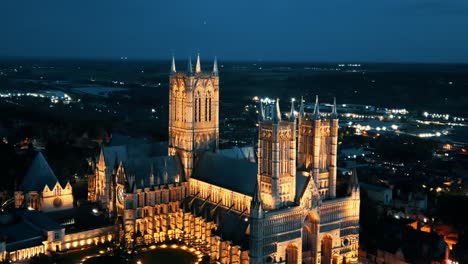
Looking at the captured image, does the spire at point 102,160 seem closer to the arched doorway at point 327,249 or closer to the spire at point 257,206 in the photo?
the spire at point 257,206

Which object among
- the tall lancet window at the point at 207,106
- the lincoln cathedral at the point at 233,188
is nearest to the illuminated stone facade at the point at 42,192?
the lincoln cathedral at the point at 233,188

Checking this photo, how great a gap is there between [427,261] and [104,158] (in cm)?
3881

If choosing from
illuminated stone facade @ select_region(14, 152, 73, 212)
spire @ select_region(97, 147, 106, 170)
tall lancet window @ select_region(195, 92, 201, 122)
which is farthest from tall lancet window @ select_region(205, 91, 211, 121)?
illuminated stone facade @ select_region(14, 152, 73, 212)

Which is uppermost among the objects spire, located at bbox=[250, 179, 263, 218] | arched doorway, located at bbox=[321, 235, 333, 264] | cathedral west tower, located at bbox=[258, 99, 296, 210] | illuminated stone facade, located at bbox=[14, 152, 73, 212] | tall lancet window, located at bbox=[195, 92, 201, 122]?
tall lancet window, located at bbox=[195, 92, 201, 122]

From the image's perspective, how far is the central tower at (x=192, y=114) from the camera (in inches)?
2564

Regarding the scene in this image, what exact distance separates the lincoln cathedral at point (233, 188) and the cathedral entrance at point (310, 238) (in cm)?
10

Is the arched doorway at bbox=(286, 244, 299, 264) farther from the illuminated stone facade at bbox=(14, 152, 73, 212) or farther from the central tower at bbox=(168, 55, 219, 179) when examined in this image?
the illuminated stone facade at bbox=(14, 152, 73, 212)

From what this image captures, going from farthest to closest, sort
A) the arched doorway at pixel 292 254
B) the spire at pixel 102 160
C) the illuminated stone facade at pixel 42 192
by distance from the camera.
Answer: the illuminated stone facade at pixel 42 192, the spire at pixel 102 160, the arched doorway at pixel 292 254

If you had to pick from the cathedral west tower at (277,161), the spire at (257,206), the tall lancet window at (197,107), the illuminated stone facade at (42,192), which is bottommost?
the illuminated stone facade at (42,192)

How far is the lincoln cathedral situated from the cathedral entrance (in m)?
0.10

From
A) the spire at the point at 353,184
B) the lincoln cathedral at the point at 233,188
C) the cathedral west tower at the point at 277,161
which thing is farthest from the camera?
the spire at the point at 353,184

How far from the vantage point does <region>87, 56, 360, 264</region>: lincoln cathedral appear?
51781mm

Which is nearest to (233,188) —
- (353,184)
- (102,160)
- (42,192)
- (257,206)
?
(257,206)

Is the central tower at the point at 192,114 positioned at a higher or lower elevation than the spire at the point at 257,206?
higher
